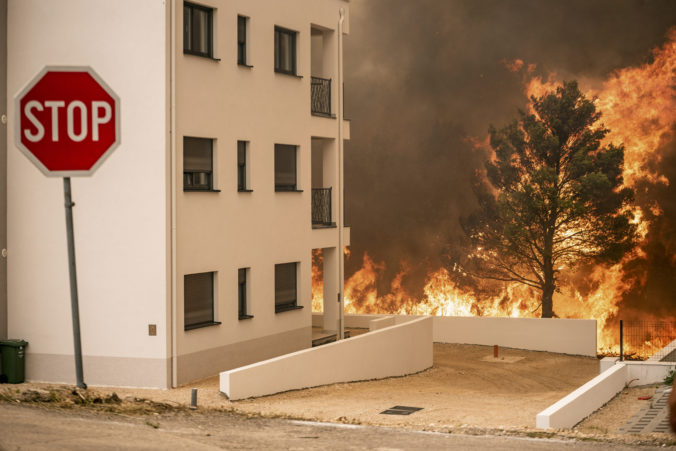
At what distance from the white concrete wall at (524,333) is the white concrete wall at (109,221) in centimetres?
1693

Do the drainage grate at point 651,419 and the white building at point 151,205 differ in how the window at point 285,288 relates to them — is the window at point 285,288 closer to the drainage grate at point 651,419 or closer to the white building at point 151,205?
the white building at point 151,205

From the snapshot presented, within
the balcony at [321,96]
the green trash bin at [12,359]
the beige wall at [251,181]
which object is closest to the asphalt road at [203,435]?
the beige wall at [251,181]

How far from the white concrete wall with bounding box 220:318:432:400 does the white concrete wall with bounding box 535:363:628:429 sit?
580 centimetres

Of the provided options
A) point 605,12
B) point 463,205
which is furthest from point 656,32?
point 463,205

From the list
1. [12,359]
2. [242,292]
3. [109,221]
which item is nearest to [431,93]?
[242,292]

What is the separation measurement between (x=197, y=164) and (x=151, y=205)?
192 cm

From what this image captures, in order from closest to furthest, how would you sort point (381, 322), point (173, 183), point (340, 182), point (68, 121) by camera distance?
point (68, 121), point (173, 183), point (340, 182), point (381, 322)

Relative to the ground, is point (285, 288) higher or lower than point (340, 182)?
lower

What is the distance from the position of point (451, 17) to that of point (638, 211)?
592 inches

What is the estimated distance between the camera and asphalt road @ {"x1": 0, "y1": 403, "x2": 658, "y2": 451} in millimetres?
9445

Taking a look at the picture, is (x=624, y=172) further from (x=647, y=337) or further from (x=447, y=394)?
(x=447, y=394)

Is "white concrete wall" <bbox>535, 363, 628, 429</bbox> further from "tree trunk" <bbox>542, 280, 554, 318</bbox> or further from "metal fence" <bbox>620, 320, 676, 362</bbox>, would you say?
"metal fence" <bbox>620, 320, 676, 362</bbox>

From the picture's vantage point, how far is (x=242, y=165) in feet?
80.0

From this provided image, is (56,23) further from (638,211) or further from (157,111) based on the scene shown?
(638,211)
